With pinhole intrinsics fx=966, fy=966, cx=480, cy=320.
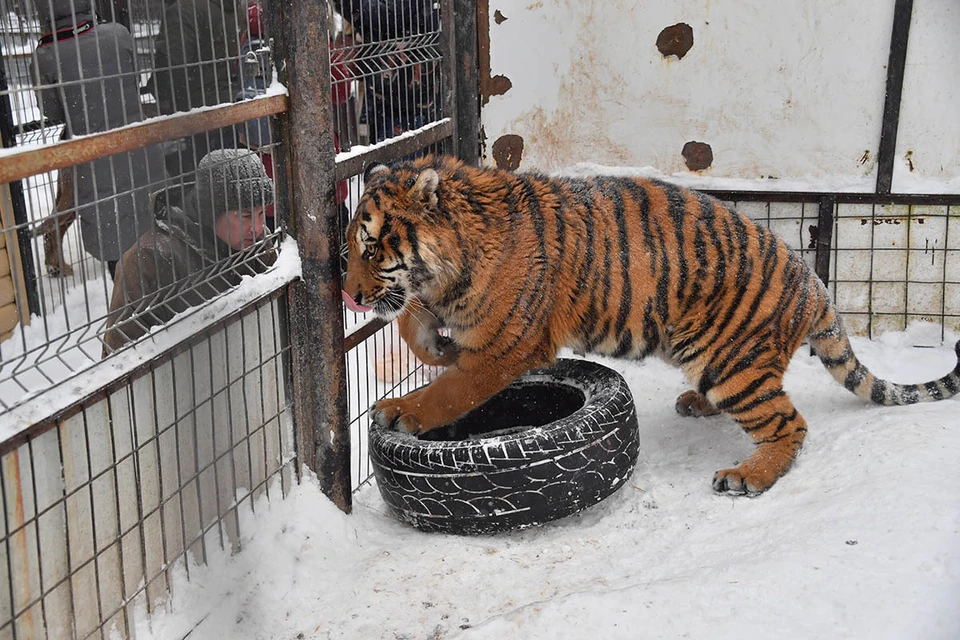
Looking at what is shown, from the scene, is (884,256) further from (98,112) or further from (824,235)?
(98,112)

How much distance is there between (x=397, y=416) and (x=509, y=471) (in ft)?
1.90

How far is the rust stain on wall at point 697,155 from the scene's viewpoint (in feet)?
18.0

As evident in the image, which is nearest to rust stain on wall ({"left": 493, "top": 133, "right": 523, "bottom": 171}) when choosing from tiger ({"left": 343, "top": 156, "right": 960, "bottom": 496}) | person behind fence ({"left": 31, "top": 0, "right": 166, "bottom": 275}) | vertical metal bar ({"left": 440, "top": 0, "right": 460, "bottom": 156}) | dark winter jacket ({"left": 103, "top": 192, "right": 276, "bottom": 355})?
vertical metal bar ({"left": 440, "top": 0, "right": 460, "bottom": 156})

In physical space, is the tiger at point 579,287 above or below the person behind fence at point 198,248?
below

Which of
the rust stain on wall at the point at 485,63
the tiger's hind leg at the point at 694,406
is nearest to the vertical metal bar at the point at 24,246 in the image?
the rust stain on wall at the point at 485,63

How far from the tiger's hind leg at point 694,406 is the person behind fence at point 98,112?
2875 mm

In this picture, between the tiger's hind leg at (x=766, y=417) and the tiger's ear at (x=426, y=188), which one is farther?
the tiger's hind leg at (x=766, y=417)

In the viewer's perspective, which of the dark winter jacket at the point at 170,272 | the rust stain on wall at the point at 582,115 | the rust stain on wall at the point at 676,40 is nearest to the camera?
the dark winter jacket at the point at 170,272

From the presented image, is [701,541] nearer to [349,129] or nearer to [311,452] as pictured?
[311,452]

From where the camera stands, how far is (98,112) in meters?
2.68

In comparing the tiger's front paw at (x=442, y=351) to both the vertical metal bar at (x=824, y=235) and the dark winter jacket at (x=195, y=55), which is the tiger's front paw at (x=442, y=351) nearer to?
the dark winter jacket at (x=195, y=55)

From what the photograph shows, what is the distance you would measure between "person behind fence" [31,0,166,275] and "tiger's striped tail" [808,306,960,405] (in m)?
2.96

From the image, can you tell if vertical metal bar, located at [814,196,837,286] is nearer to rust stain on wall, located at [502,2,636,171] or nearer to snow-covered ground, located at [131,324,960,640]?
rust stain on wall, located at [502,2,636,171]

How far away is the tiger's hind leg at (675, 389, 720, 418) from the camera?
15.7ft
